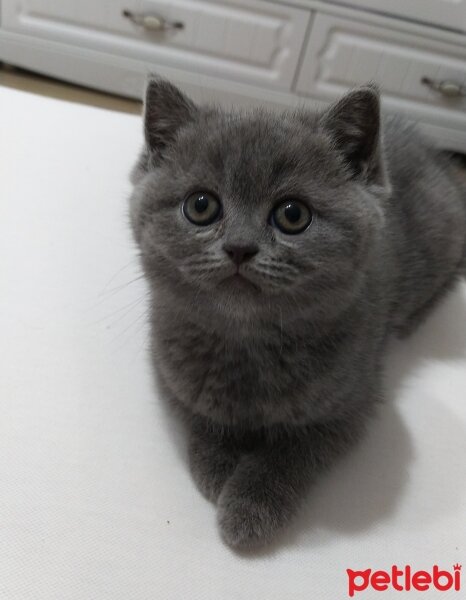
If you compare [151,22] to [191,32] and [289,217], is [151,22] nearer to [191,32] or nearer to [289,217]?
[191,32]

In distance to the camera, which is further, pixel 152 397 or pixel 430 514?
pixel 152 397

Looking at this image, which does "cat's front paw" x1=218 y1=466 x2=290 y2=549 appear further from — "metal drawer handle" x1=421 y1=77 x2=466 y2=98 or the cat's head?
"metal drawer handle" x1=421 y1=77 x2=466 y2=98

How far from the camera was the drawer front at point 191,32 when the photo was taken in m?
1.86

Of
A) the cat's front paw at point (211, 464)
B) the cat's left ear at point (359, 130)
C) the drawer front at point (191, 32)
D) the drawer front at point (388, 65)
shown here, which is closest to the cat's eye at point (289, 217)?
the cat's left ear at point (359, 130)

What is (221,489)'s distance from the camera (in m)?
0.78

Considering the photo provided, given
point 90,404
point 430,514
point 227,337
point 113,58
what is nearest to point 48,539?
point 90,404

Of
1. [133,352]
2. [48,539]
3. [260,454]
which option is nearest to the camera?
[48,539]

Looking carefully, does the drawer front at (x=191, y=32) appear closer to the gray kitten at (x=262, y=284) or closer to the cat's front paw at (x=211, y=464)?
the gray kitten at (x=262, y=284)

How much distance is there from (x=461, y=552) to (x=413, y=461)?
0.14 m

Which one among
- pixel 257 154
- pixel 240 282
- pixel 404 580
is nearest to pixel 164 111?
pixel 257 154

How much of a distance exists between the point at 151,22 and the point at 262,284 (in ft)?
4.96

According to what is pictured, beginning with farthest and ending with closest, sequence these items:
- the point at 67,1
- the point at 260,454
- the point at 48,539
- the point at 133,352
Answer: the point at 67,1 < the point at 133,352 < the point at 260,454 < the point at 48,539

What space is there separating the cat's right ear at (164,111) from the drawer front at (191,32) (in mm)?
1218

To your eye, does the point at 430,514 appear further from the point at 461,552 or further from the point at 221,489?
the point at 221,489
